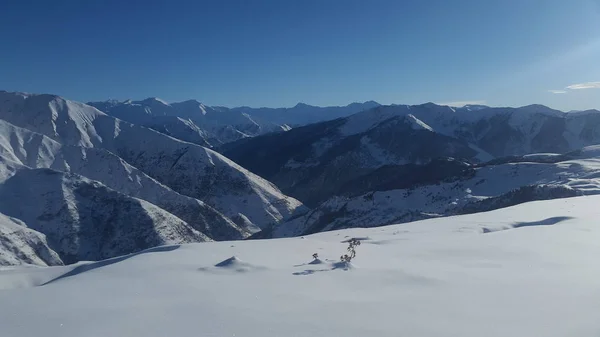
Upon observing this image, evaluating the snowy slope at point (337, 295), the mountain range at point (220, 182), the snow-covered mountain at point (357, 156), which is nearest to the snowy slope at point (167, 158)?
the mountain range at point (220, 182)

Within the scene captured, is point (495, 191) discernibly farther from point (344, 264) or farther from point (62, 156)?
point (62, 156)

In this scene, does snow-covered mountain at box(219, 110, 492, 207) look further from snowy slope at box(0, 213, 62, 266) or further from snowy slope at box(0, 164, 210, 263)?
snowy slope at box(0, 213, 62, 266)

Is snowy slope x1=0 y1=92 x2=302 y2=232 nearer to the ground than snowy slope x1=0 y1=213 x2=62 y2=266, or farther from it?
farther from it

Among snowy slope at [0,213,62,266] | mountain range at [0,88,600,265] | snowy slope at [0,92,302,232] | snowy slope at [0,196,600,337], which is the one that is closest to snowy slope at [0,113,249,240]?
mountain range at [0,88,600,265]

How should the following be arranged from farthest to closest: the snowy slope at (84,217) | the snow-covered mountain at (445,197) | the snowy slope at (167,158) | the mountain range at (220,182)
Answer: the snowy slope at (167,158) < the snowy slope at (84,217) < the mountain range at (220,182) < the snow-covered mountain at (445,197)

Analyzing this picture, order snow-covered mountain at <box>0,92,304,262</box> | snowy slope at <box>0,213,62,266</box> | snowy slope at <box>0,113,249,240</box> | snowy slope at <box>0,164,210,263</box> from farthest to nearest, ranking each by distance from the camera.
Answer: snowy slope at <box>0,113,249,240</box> < snow-covered mountain at <box>0,92,304,262</box> < snowy slope at <box>0,164,210,263</box> < snowy slope at <box>0,213,62,266</box>

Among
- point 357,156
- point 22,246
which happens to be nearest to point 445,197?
point 22,246

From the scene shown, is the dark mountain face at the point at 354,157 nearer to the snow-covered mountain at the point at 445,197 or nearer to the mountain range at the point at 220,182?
the mountain range at the point at 220,182
